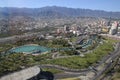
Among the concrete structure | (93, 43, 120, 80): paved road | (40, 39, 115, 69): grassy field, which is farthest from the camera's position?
(40, 39, 115, 69): grassy field

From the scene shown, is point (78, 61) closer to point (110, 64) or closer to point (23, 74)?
point (110, 64)

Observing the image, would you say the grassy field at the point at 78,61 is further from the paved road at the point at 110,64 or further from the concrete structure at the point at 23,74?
the concrete structure at the point at 23,74

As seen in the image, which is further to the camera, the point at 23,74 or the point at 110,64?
the point at 110,64

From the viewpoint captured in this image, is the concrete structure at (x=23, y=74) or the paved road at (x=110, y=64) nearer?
the concrete structure at (x=23, y=74)

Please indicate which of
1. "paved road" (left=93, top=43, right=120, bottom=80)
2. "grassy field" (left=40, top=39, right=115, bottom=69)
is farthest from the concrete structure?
"grassy field" (left=40, top=39, right=115, bottom=69)

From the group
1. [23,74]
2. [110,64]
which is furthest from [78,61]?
[23,74]

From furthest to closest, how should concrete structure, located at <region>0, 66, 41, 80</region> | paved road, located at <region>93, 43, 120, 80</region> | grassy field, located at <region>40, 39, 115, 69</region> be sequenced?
grassy field, located at <region>40, 39, 115, 69</region>, paved road, located at <region>93, 43, 120, 80</region>, concrete structure, located at <region>0, 66, 41, 80</region>

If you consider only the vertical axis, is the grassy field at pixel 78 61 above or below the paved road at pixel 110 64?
above

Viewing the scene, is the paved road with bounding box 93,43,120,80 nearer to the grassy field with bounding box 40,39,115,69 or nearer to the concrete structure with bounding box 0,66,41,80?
the grassy field with bounding box 40,39,115,69

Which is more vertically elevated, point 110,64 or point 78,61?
point 78,61

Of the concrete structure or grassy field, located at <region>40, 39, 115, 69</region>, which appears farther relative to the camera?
grassy field, located at <region>40, 39, 115, 69</region>

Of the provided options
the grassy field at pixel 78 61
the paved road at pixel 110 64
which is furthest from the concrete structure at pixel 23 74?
the grassy field at pixel 78 61

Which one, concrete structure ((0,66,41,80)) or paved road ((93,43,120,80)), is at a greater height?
concrete structure ((0,66,41,80))
